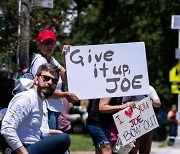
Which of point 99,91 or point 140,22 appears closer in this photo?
point 99,91

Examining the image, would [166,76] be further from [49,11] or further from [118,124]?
[118,124]

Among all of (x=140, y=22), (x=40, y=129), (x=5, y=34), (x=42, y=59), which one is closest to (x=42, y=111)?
(x=40, y=129)

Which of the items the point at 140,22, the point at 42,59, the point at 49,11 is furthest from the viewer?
the point at 140,22

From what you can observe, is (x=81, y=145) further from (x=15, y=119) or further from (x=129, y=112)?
(x=15, y=119)

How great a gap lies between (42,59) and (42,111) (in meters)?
1.32

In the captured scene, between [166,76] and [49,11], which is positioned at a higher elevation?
[49,11]

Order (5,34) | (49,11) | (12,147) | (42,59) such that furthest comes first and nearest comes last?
(49,11)
(5,34)
(42,59)
(12,147)

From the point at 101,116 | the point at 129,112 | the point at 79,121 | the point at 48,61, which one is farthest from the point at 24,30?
the point at 79,121

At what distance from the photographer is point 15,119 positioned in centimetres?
541

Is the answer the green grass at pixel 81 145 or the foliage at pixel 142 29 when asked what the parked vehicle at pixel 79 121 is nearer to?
the foliage at pixel 142 29

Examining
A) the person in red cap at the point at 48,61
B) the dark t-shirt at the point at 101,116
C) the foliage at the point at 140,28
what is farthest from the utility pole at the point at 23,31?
the foliage at the point at 140,28

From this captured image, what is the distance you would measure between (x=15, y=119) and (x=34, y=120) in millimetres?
210

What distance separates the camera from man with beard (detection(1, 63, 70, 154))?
5420 millimetres

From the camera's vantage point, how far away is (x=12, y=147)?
17.7 feet
